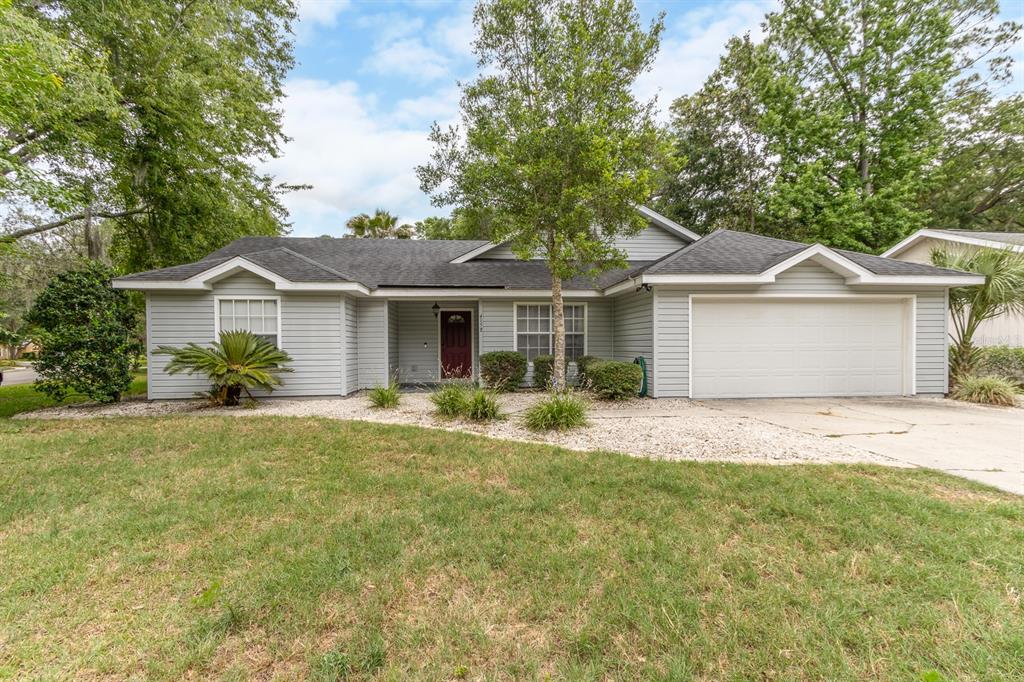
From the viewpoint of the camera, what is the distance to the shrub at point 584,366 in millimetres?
10016

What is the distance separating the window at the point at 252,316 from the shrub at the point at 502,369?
4.70 metres

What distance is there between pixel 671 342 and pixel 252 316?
30.1ft

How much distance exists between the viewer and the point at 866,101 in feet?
53.9

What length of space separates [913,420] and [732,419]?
2.88 m

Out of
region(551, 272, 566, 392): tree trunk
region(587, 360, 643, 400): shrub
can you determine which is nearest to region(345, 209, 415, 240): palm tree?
region(551, 272, 566, 392): tree trunk

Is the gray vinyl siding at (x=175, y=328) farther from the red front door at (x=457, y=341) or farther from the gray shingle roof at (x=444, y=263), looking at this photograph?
A: the red front door at (x=457, y=341)

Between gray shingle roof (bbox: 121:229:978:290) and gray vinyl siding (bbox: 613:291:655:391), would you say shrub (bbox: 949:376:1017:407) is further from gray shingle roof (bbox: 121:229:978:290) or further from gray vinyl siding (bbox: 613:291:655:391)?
gray vinyl siding (bbox: 613:291:655:391)

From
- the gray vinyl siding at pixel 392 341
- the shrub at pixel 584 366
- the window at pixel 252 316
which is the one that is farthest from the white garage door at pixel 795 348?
the window at pixel 252 316

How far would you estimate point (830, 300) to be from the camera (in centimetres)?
942

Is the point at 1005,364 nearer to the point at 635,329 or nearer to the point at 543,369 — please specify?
the point at 635,329

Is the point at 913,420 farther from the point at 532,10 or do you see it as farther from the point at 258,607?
the point at 532,10

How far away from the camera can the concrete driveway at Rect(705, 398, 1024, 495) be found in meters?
4.65

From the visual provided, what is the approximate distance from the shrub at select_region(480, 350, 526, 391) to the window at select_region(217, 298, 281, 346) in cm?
470

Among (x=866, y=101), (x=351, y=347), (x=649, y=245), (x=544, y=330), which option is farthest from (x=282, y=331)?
(x=866, y=101)
